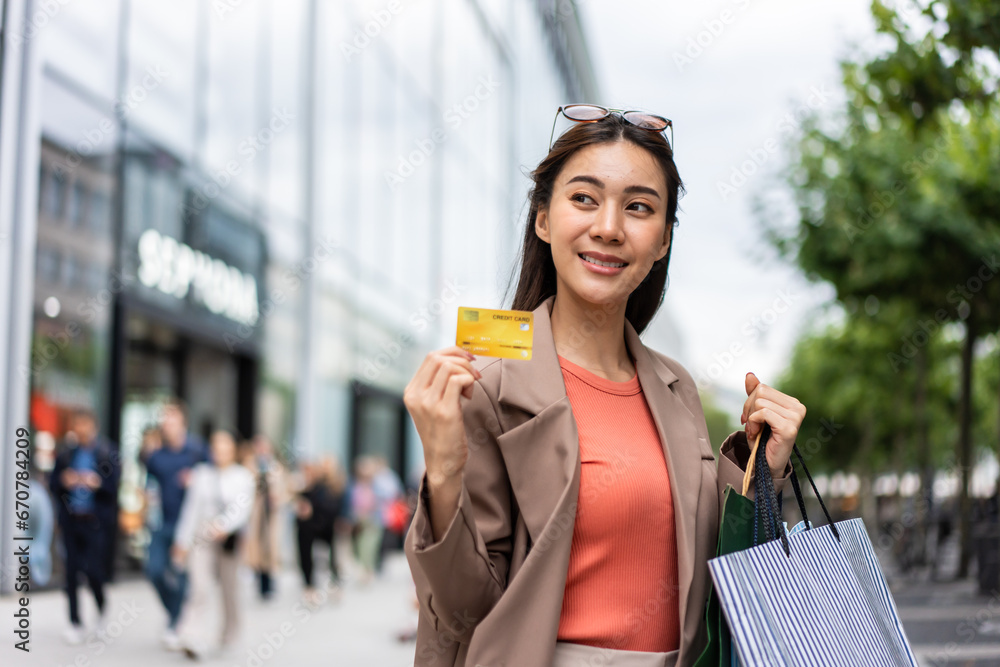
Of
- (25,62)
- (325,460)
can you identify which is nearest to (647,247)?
(25,62)

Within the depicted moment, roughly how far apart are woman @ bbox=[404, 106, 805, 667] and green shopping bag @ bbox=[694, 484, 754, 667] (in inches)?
1.9

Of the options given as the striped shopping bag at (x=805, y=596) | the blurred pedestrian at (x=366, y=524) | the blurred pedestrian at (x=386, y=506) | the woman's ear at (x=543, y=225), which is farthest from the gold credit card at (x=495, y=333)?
the blurred pedestrian at (x=386, y=506)

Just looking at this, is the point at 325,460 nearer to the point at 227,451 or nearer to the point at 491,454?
the point at 227,451

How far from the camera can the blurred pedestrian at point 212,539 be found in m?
8.75

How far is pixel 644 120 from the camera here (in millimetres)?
1990

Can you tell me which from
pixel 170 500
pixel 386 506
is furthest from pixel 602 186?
pixel 386 506

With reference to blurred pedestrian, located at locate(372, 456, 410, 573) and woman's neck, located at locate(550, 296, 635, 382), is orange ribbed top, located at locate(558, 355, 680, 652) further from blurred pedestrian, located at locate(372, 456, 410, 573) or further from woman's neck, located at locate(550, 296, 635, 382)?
blurred pedestrian, located at locate(372, 456, 410, 573)

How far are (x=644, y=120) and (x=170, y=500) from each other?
27.1ft

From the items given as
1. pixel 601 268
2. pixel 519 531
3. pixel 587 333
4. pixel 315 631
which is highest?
pixel 601 268

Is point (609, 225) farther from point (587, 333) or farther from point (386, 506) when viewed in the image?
point (386, 506)

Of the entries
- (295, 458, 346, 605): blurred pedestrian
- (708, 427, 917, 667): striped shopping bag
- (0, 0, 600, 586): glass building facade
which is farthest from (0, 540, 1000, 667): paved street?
(708, 427, 917, 667): striped shopping bag

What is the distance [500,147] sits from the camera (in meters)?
33.9

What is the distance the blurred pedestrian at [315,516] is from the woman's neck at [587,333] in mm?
11494

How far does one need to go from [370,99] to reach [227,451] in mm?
14572
